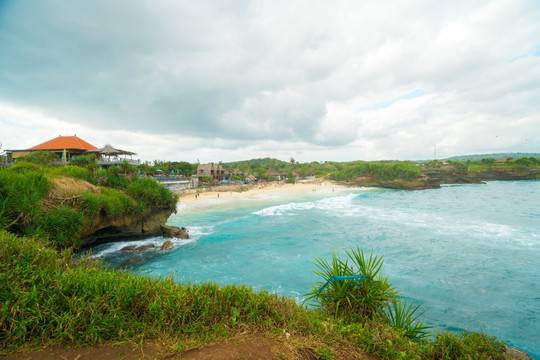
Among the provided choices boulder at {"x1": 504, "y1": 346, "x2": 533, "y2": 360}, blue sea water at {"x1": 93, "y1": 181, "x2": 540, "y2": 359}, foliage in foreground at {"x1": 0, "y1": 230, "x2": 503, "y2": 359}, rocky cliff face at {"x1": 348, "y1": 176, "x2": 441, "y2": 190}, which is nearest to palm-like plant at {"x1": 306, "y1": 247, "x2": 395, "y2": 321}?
foliage in foreground at {"x1": 0, "y1": 230, "x2": 503, "y2": 359}

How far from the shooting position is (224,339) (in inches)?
103

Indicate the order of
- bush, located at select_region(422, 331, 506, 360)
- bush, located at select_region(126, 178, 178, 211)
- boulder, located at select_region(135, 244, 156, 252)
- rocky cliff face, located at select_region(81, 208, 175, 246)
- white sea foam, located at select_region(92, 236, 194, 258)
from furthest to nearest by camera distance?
bush, located at select_region(126, 178, 178, 211) < boulder, located at select_region(135, 244, 156, 252) < white sea foam, located at select_region(92, 236, 194, 258) < rocky cliff face, located at select_region(81, 208, 175, 246) < bush, located at select_region(422, 331, 506, 360)

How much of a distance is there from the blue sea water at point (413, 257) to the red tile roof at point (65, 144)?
1798 cm

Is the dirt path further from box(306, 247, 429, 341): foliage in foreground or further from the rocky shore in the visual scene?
the rocky shore

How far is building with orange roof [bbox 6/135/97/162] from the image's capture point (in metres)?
26.9

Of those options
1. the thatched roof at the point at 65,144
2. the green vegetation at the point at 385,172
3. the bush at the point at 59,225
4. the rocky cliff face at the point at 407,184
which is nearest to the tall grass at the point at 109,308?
the bush at the point at 59,225

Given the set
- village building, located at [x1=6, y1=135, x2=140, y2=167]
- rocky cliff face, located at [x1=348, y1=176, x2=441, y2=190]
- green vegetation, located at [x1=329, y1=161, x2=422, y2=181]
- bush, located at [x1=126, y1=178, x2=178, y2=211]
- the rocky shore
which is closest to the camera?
bush, located at [x1=126, y1=178, x2=178, y2=211]

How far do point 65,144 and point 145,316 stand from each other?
3741 centimetres

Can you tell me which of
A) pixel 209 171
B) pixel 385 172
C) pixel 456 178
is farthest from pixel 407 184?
pixel 209 171

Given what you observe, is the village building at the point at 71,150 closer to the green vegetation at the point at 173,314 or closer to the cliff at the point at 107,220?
the cliff at the point at 107,220

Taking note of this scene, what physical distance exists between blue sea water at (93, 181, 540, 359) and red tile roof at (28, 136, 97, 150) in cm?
1798

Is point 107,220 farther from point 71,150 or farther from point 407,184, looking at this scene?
point 407,184

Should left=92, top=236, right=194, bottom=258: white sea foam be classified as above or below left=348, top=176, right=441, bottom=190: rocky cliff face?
below

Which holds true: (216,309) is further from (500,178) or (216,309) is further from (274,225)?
(500,178)
